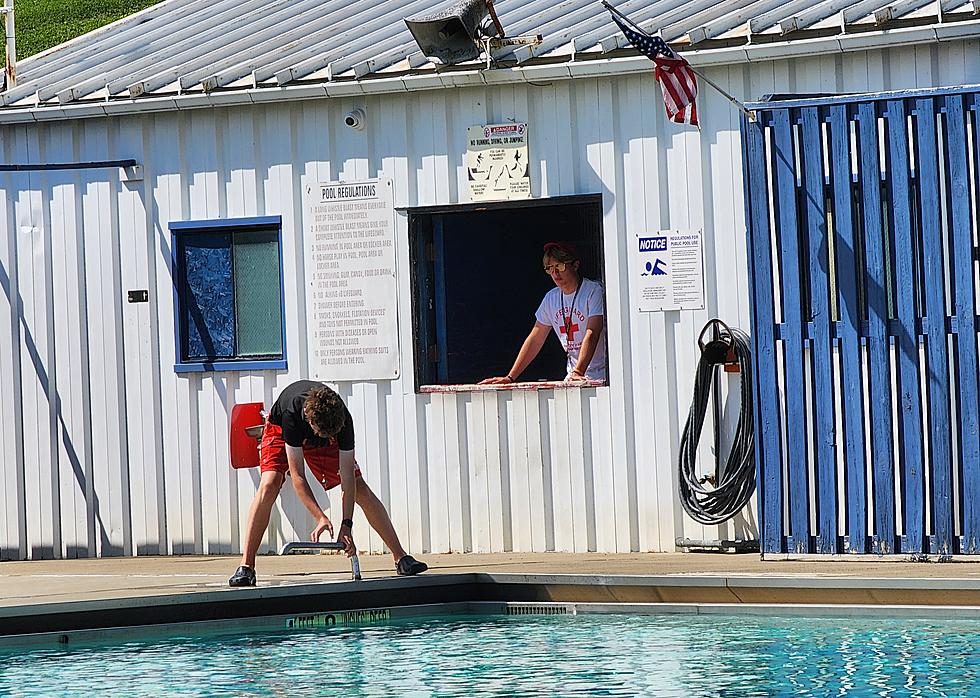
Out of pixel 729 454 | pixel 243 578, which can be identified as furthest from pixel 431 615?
pixel 729 454

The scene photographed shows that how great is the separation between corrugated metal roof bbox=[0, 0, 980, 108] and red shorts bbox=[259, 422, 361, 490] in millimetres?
2843

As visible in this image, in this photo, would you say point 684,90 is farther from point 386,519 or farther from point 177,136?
point 177,136

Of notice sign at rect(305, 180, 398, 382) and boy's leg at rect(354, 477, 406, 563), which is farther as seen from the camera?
notice sign at rect(305, 180, 398, 382)

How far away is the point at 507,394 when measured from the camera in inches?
474

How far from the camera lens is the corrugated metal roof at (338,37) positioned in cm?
1097

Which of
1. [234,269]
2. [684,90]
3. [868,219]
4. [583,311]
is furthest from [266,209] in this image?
[868,219]

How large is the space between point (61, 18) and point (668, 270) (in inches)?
1453

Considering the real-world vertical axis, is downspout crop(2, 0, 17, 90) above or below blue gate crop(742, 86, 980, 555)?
above

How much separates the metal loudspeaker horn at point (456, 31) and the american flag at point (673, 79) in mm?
1270

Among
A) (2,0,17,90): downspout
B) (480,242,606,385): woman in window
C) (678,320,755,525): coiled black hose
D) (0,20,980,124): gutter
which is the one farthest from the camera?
(2,0,17,90): downspout

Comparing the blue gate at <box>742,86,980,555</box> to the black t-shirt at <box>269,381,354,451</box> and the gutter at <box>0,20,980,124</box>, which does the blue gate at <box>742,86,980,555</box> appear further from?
the black t-shirt at <box>269,381,354,451</box>

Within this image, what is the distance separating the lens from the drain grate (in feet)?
32.0

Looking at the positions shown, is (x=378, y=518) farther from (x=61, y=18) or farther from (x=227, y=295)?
(x=61, y=18)

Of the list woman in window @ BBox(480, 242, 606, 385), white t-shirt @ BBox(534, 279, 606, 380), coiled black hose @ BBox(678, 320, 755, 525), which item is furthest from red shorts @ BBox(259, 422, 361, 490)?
coiled black hose @ BBox(678, 320, 755, 525)
